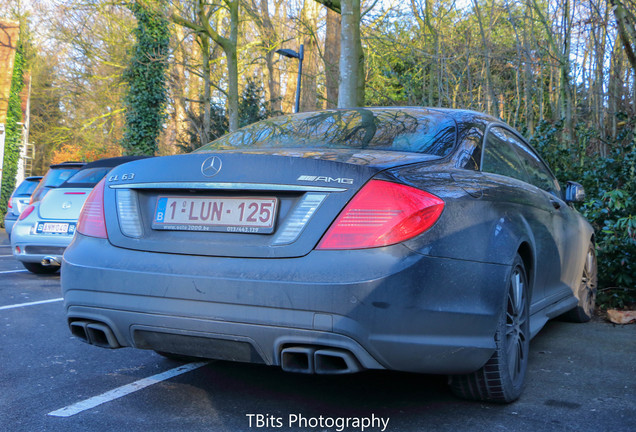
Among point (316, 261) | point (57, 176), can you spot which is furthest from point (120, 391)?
point (57, 176)

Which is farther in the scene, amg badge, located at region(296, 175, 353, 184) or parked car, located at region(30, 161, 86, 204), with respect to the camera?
parked car, located at region(30, 161, 86, 204)

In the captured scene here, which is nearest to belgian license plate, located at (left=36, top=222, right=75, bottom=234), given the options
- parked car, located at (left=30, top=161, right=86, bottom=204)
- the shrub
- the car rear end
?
parked car, located at (left=30, top=161, right=86, bottom=204)

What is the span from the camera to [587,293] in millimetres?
5680

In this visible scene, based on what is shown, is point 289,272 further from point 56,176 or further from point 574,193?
point 56,176

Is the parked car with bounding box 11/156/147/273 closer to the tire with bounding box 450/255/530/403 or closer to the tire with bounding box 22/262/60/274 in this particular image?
the tire with bounding box 22/262/60/274

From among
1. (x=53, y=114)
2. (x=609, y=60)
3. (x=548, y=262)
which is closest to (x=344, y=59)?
(x=609, y=60)

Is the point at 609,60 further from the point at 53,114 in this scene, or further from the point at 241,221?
the point at 53,114

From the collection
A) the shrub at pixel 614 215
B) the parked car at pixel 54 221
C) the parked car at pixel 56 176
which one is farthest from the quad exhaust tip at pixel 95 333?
the parked car at pixel 56 176

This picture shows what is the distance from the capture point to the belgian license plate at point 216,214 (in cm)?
281

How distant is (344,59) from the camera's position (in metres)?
11.4

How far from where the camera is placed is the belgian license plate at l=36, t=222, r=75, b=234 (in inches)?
323

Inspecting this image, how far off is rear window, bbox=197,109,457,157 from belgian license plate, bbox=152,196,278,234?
660mm

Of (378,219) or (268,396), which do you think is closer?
(378,219)

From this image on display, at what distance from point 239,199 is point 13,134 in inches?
1131
